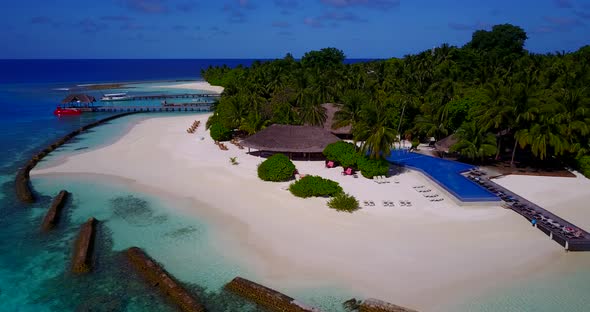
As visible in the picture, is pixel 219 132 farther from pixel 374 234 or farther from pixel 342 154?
pixel 374 234

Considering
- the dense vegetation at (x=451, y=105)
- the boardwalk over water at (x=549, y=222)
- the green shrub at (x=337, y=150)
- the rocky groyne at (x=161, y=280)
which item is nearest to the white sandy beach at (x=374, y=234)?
the boardwalk over water at (x=549, y=222)

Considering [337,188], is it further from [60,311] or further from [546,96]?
→ [546,96]

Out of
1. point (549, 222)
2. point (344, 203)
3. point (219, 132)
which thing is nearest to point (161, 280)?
point (344, 203)

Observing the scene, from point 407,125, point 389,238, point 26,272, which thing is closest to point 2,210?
point 26,272

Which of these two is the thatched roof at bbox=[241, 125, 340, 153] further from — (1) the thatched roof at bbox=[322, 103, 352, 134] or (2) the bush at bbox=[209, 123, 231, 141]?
(2) the bush at bbox=[209, 123, 231, 141]

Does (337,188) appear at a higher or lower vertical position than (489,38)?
lower
